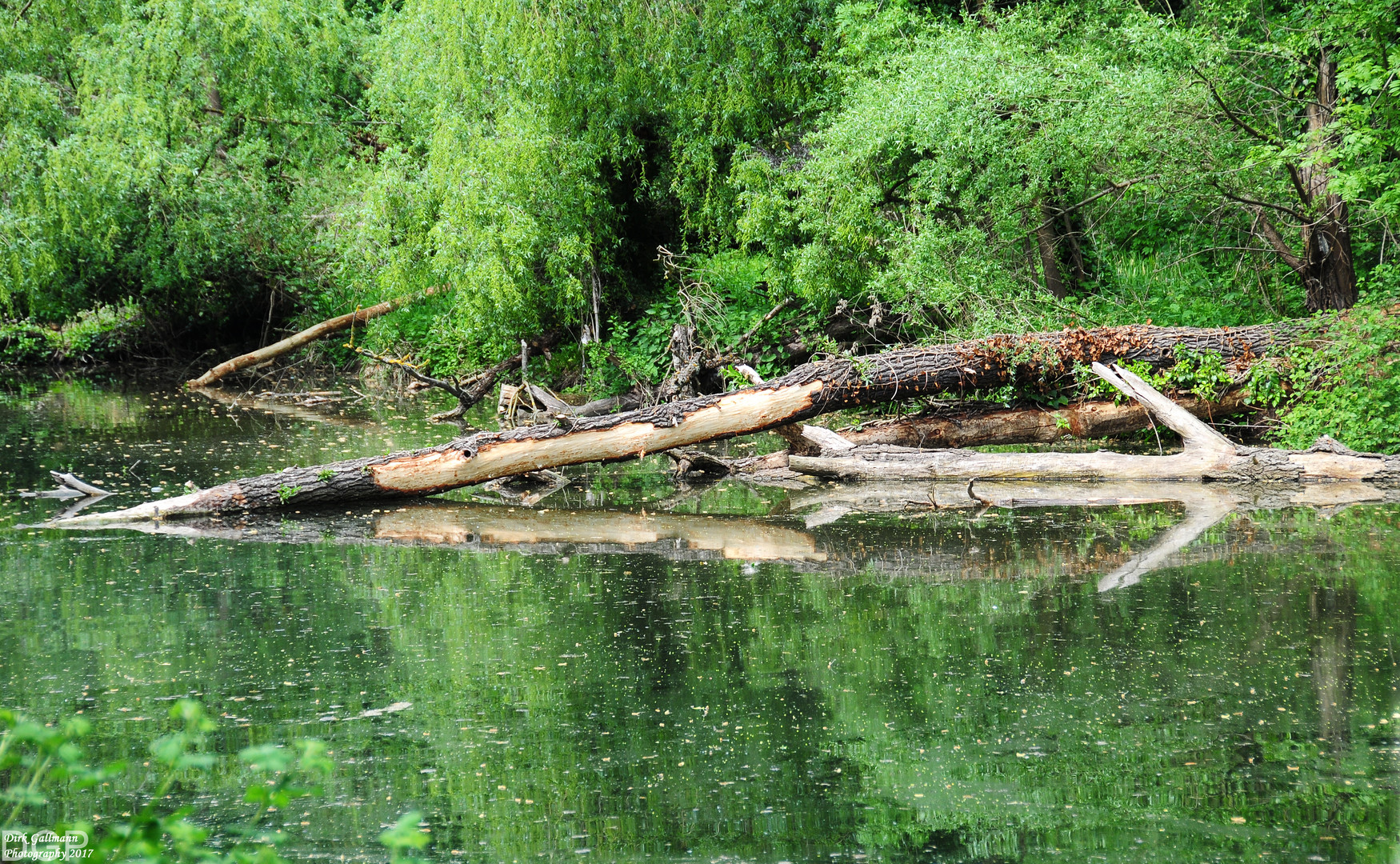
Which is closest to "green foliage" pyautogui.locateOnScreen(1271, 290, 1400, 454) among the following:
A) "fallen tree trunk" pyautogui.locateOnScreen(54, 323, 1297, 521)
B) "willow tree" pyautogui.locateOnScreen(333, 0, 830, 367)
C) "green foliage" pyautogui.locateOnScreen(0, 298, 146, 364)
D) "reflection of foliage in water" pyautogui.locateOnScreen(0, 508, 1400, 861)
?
"fallen tree trunk" pyautogui.locateOnScreen(54, 323, 1297, 521)

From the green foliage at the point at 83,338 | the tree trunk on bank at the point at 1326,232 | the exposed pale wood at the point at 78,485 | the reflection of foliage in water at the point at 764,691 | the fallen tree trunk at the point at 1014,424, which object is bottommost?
the green foliage at the point at 83,338

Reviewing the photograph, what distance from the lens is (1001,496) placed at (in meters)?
9.73

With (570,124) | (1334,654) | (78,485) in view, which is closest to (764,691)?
(1334,654)

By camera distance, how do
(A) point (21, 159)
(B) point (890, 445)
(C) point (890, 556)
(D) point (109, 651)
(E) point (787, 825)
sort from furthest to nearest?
(A) point (21, 159)
(B) point (890, 445)
(C) point (890, 556)
(D) point (109, 651)
(E) point (787, 825)

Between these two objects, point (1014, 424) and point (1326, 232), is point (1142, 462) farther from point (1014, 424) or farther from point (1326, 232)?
point (1326, 232)

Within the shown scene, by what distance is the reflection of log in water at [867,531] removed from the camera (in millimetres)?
7434

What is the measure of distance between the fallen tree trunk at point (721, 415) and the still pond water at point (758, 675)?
1.46 ft

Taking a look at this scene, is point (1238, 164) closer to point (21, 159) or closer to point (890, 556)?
point (890, 556)

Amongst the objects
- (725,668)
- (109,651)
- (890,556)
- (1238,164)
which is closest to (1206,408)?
(1238,164)

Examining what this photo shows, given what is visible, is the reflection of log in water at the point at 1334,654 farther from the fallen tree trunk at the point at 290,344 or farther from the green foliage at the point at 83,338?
the green foliage at the point at 83,338

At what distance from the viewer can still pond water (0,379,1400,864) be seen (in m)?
3.90

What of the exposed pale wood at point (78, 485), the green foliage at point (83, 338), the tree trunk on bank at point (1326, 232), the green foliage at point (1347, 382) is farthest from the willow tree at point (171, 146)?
the green foliage at point (1347, 382)

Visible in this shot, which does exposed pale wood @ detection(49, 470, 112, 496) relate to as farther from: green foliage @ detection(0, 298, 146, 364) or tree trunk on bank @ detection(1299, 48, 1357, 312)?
green foliage @ detection(0, 298, 146, 364)

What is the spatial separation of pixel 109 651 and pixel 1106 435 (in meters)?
9.20
